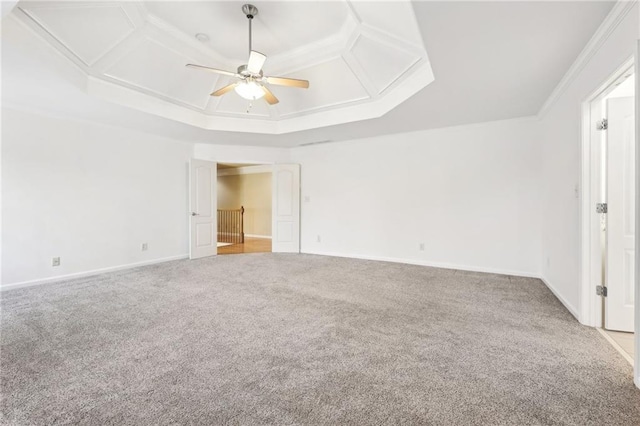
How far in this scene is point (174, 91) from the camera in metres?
4.22

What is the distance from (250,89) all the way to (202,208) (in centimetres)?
370

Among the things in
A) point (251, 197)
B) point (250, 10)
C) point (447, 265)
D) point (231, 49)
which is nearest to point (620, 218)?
point (447, 265)

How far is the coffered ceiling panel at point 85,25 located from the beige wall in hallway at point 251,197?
6644 millimetres

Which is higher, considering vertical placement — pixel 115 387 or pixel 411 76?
pixel 411 76

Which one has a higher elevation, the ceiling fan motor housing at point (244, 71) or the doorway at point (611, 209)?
the ceiling fan motor housing at point (244, 71)

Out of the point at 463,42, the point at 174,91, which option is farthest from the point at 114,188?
the point at 463,42

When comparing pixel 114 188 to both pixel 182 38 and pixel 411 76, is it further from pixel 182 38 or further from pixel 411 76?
pixel 411 76

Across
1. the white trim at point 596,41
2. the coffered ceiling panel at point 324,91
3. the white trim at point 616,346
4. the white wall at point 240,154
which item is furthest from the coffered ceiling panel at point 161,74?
the white trim at point 616,346

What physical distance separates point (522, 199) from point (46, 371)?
575 centimetres

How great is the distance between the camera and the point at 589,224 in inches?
103

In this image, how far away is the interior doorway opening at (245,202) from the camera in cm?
910

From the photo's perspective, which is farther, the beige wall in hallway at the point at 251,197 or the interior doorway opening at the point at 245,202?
the beige wall in hallway at the point at 251,197

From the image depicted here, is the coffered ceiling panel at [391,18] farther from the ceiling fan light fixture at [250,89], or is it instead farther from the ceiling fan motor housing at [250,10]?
the ceiling fan light fixture at [250,89]

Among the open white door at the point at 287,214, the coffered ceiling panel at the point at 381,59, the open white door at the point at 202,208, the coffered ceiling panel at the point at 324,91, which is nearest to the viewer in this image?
the coffered ceiling panel at the point at 381,59
